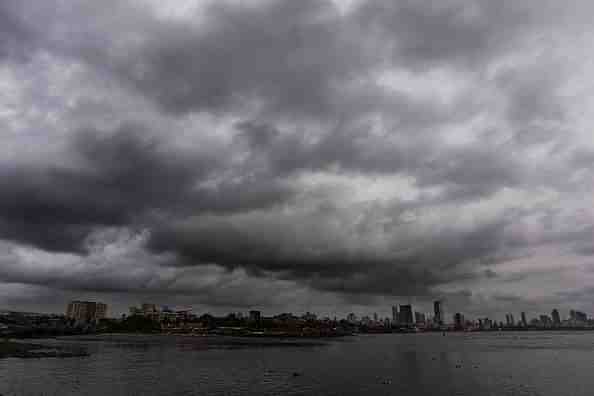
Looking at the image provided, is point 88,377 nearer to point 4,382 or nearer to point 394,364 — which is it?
point 4,382

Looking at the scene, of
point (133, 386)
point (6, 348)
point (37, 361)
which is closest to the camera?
point (133, 386)

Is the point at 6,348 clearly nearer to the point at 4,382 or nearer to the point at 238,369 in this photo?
the point at 4,382

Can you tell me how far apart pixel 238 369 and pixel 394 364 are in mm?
47333

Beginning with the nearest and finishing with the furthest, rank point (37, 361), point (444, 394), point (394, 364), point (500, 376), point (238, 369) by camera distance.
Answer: point (444, 394), point (500, 376), point (238, 369), point (37, 361), point (394, 364)

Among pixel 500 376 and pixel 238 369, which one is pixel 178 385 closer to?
pixel 238 369

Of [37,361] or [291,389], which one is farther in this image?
[37,361]

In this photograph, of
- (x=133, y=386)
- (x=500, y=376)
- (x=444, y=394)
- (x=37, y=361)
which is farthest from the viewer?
(x=37, y=361)

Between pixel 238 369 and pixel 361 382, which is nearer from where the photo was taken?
pixel 361 382

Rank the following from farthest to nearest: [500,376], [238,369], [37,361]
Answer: [37,361], [238,369], [500,376]

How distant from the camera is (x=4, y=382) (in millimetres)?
79688

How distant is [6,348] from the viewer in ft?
491

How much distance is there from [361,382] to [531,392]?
99.4ft

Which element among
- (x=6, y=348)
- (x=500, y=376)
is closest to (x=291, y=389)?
(x=500, y=376)

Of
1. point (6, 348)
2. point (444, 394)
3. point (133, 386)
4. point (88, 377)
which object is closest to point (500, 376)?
point (444, 394)
